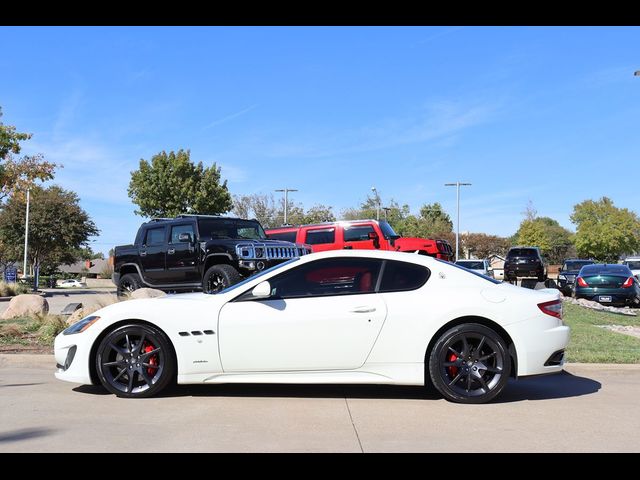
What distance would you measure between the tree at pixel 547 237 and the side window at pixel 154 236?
64.0 meters

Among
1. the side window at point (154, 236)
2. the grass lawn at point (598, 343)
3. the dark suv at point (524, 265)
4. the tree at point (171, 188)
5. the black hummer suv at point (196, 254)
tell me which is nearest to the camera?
the grass lawn at point (598, 343)

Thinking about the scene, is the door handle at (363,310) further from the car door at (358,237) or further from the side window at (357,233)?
the side window at (357,233)

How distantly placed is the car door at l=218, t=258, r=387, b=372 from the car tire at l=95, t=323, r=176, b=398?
1.94ft

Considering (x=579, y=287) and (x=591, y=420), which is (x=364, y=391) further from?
(x=579, y=287)

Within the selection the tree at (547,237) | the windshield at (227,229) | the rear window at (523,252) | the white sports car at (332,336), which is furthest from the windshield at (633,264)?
the tree at (547,237)

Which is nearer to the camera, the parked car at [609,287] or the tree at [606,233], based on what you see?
the parked car at [609,287]

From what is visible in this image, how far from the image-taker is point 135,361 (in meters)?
5.84

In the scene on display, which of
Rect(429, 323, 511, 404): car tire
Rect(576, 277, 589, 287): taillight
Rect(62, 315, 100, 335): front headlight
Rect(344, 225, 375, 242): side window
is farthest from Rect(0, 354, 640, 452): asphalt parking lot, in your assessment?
Rect(576, 277, 589, 287): taillight

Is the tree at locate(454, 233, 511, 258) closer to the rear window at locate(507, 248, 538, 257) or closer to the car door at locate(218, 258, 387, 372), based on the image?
the rear window at locate(507, 248, 538, 257)

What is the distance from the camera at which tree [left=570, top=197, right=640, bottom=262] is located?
216ft

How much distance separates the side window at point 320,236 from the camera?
1678 cm

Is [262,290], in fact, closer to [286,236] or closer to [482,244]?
[286,236]
